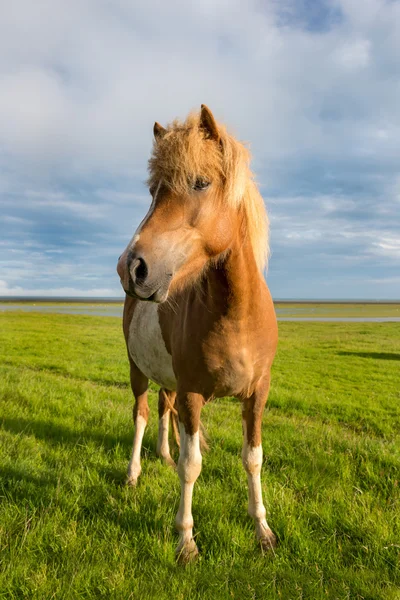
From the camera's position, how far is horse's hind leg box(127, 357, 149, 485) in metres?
4.44

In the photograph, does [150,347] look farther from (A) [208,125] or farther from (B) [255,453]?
(A) [208,125]

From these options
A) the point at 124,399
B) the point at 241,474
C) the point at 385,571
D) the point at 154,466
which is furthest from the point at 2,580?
the point at 124,399

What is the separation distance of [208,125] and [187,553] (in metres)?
3.28

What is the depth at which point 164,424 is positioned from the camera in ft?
16.6

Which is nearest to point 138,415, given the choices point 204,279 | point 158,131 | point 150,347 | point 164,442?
point 164,442

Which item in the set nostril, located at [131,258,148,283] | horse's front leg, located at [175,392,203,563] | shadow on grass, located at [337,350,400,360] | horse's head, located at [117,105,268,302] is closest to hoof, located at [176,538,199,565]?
horse's front leg, located at [175,392,203,563]

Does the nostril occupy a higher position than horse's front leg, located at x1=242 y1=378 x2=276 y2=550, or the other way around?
the nostril

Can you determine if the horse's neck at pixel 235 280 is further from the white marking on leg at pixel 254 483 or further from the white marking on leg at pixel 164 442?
the white marking on leg at pixel 164 442

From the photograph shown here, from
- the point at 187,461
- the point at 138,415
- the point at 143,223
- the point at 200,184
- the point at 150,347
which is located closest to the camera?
the point at 143,223

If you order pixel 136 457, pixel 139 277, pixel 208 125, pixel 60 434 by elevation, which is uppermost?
pixel 208 125

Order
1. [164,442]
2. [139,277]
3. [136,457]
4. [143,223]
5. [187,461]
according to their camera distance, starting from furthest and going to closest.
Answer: [164,442] → [136,457] → [187,461] → [143,223] → [139,277]

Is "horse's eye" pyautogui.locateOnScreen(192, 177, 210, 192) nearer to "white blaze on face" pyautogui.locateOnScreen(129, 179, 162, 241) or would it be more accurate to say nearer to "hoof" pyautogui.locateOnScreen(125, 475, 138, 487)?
"white blaze on face" pyautogui.locateOnScreen(129, 179, 162, 241)

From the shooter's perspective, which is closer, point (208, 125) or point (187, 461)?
point (208, 125)

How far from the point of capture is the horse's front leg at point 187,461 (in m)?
3.07
